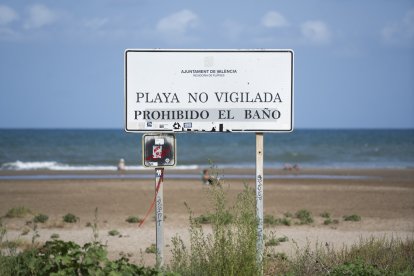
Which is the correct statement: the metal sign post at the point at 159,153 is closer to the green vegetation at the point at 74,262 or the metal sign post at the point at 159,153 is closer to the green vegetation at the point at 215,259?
the green vegetation at the point at 215,259

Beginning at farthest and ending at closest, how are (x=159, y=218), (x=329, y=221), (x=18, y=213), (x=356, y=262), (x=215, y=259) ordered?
(x=18, y=213) → (x=329, y=221) → (x=159, y=218) → (x=356, y=262) → (x=215, y=259)

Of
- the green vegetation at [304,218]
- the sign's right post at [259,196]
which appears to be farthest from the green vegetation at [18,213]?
the sign's right post at [259,196]

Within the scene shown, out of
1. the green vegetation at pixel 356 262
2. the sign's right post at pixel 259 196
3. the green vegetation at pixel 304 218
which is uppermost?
the sign's right post at pixel 259 196

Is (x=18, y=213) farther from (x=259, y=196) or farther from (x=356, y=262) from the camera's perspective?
(x=356, y=262)

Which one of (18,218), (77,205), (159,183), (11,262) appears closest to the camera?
(11,262)

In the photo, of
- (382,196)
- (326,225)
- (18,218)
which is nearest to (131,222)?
(18,218)

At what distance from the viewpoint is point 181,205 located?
20125 millimetres

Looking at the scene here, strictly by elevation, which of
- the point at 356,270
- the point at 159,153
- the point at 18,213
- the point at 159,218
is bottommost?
the point at 18,213

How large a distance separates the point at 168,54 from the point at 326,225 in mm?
8464

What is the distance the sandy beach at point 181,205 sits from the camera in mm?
13102

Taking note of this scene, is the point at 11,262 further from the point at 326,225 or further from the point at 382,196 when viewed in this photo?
the point at 382,196

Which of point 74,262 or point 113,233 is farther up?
point 74,262

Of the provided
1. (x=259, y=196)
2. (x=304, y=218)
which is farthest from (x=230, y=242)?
(x=304, y=218)

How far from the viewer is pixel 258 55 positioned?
7777mm
